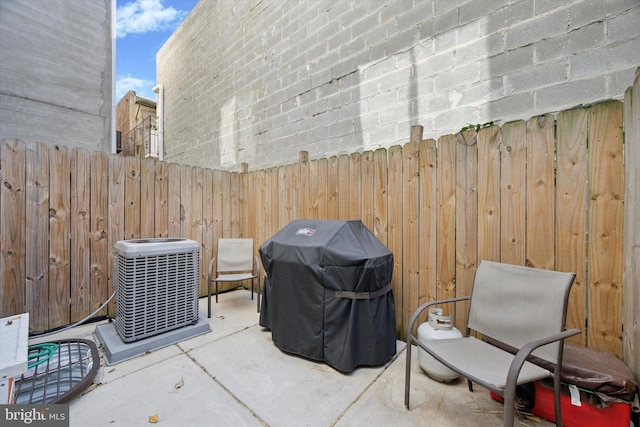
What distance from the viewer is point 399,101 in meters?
3.25

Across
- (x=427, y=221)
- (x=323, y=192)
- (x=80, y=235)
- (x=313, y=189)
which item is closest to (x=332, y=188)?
(x=323, y=192)

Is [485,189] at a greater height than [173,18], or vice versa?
[173,18]

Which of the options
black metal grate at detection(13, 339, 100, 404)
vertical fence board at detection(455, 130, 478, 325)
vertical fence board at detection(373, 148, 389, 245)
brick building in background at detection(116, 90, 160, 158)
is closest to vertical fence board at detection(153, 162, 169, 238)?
black metal grate at detection(13, 339, 100, 404)

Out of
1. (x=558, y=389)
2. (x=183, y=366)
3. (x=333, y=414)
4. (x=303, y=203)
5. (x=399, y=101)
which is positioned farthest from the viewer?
(x=303, y=203)

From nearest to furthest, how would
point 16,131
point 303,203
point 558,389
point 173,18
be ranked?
point 558,389
point 303,203
point 16,131
point 173,18

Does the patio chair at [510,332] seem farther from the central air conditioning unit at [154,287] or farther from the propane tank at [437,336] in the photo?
the central air conditioning unit at [154,287]

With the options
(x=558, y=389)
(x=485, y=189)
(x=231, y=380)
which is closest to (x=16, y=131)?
(x=231, y=380)

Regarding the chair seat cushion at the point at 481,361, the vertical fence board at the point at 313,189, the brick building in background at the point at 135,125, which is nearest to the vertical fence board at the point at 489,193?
the chair seat cushion at the point at 481,361

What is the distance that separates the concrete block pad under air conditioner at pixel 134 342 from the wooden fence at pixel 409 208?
62 cm

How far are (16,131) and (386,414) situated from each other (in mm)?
5943

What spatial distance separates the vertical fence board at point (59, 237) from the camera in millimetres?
2680

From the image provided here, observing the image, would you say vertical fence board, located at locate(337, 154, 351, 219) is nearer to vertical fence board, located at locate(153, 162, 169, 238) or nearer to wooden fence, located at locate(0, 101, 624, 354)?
wooden fence, located at locate(0, 101, 624, 354)

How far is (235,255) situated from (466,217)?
298cm

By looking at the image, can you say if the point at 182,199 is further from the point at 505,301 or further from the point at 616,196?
the point at 616,196
